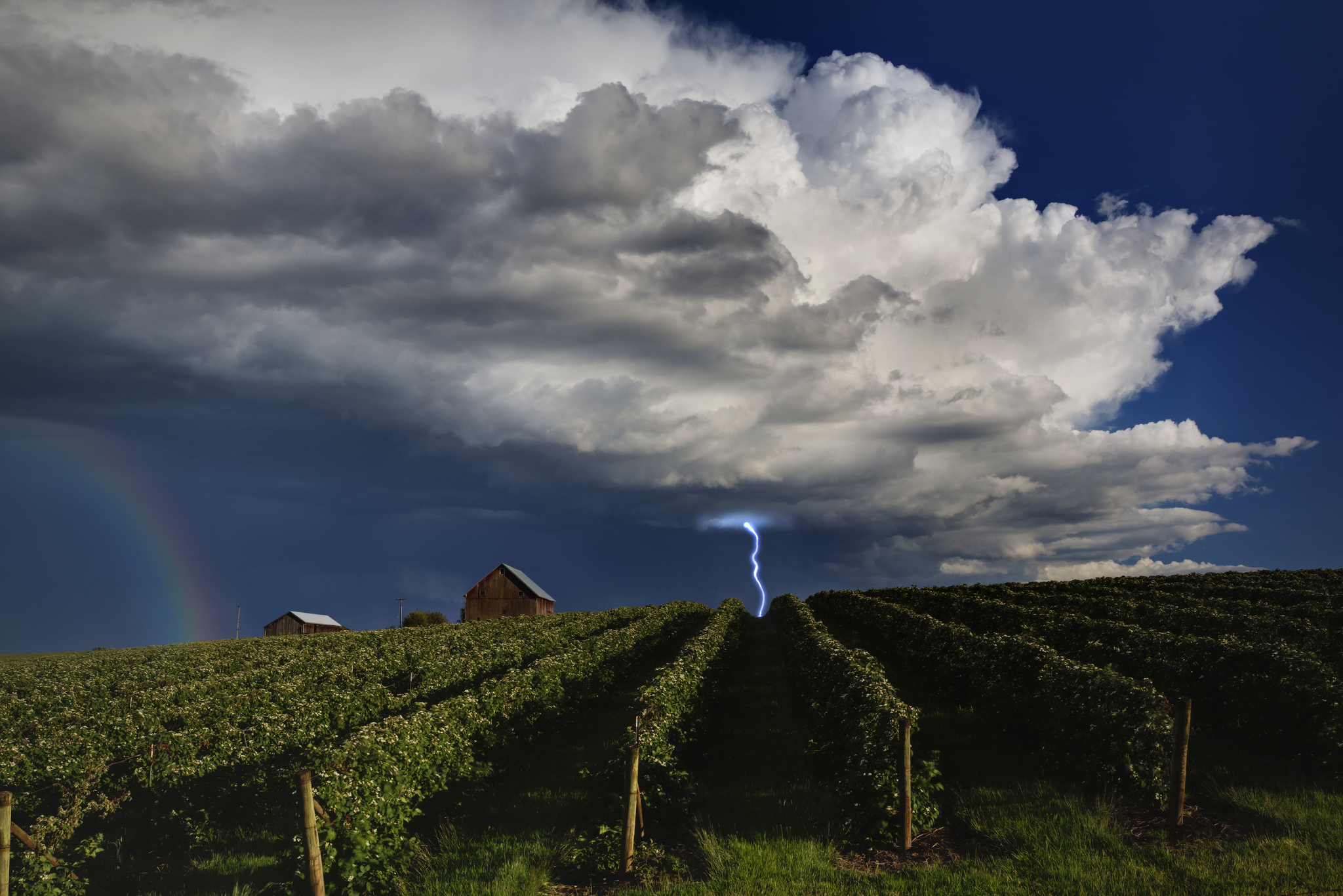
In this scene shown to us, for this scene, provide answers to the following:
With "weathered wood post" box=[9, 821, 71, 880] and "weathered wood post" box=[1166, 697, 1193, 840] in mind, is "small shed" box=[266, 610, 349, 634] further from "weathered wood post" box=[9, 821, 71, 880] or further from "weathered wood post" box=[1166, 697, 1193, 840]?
"weathered wood post" box=[1166, 697, 1193, 840]

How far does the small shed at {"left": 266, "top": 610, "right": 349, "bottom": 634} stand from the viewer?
87.5m

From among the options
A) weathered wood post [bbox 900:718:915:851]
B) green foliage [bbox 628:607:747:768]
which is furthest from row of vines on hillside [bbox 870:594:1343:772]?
green foliage [bbox 628:607:747:768]

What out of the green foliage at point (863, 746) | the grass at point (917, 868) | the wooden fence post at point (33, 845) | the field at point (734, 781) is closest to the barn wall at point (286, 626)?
the field at point (734, 781)

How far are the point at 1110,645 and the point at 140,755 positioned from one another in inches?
967

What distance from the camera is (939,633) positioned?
23.3 meters

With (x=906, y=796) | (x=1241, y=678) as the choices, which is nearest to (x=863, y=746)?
(x=906, y=796)

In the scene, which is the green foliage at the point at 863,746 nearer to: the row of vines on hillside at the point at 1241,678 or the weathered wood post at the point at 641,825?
the weathered wood post at the point at 641,825

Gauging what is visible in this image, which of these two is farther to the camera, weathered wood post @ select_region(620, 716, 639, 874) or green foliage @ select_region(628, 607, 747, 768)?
green foliage @ select_region(628, 607, 747, 768)

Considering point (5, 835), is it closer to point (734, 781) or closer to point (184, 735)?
point (184, 735)

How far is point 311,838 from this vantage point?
9.31m

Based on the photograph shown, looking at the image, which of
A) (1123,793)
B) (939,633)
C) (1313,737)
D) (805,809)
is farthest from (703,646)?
(1313,737)

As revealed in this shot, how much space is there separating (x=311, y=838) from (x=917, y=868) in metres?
8.95

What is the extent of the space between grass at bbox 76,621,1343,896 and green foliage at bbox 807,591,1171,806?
2.02 ft

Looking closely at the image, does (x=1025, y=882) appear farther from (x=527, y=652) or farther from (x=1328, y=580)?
(x=1328, y=580)
